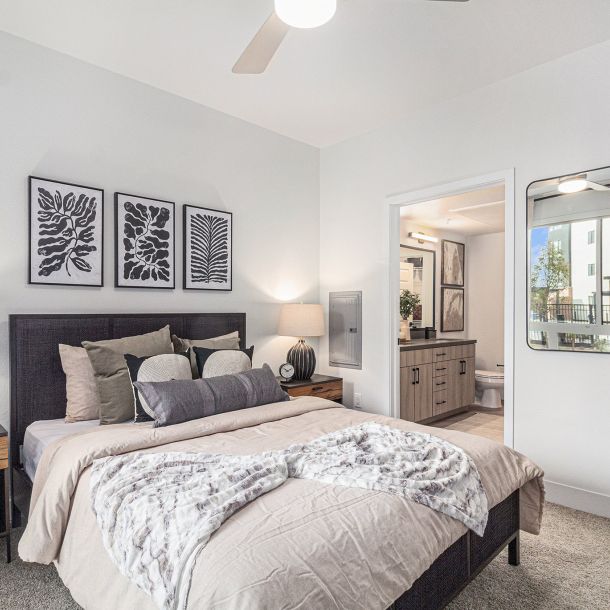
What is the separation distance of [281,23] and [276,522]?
1.81 meters

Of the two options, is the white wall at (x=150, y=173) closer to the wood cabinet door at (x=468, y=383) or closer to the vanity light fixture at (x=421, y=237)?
the vanity light fixture at (x=421, y=237)

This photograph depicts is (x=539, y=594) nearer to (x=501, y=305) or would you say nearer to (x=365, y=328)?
(x=365, y=328)

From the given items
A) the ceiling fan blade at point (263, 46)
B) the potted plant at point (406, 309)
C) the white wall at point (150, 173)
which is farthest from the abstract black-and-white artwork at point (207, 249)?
the potted plant at point (406, 309)

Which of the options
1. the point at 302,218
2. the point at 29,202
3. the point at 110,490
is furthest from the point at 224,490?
the point at 302,218

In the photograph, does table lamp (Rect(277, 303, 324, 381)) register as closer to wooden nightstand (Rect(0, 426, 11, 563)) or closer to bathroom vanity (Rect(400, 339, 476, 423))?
bathroom vanity (Rect(400, 339, 476, 423))

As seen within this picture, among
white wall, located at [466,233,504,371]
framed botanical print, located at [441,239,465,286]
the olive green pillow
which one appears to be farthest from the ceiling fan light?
white wall, located at [466,233,504,371]

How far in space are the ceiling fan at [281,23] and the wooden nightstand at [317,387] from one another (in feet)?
7.47

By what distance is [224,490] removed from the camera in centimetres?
148

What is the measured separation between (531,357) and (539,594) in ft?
4.80

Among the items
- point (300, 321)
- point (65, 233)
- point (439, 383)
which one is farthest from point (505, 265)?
point (65, 233)

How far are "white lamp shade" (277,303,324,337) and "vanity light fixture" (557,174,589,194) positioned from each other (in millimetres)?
2001

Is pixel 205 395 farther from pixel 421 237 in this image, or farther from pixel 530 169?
pixel 421 237

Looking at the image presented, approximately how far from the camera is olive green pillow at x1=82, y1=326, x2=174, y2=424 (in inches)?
98.0

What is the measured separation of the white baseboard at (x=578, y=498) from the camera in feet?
9.15
